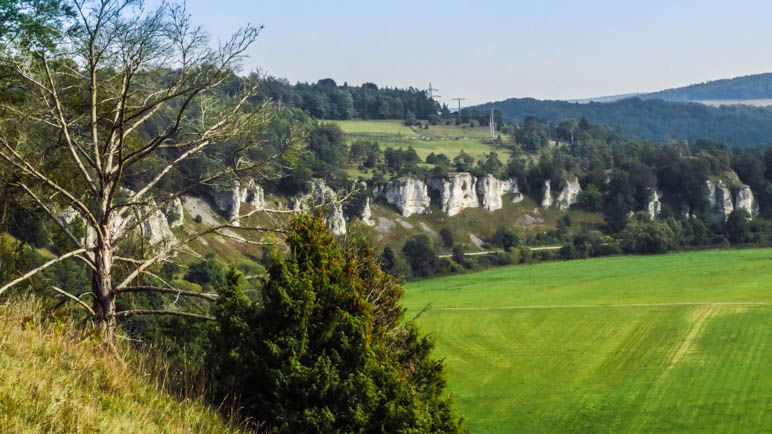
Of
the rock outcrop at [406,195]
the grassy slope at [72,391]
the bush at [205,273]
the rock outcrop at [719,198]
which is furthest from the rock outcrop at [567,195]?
the grassy slope at [72,391]

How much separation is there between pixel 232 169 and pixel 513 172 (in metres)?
123

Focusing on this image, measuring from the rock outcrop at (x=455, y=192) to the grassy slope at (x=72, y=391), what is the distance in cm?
11386

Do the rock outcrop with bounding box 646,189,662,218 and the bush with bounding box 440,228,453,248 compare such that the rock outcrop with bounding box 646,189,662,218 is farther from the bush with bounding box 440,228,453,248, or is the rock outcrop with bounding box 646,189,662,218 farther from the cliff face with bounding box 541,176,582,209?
the bush with bounding box 440,228,453,248

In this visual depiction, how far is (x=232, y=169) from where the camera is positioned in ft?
47.8

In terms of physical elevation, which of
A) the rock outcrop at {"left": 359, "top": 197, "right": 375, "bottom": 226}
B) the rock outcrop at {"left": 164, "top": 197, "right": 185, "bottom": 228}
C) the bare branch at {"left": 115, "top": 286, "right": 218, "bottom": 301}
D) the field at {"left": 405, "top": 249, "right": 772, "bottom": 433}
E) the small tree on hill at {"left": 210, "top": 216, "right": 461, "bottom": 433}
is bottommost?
the field at {"left": 405, "top": 249, "right": 772, "bottom": 433}

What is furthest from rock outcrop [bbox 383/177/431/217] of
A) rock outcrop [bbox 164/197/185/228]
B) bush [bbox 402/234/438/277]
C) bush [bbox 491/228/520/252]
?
rock outcrop [bbox 164/197/185/228]

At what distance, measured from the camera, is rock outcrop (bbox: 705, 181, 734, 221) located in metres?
138

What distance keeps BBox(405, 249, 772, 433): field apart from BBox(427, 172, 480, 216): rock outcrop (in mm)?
27921

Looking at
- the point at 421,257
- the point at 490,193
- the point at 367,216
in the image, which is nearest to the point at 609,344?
the point at 421,257

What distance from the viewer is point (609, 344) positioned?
197 ft

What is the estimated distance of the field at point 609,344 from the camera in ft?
139

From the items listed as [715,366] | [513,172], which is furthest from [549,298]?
[513,172]

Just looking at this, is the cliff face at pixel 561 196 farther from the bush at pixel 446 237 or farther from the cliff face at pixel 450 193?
the bush at pixel 446 237

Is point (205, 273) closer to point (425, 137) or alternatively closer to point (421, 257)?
point (421, 257)
